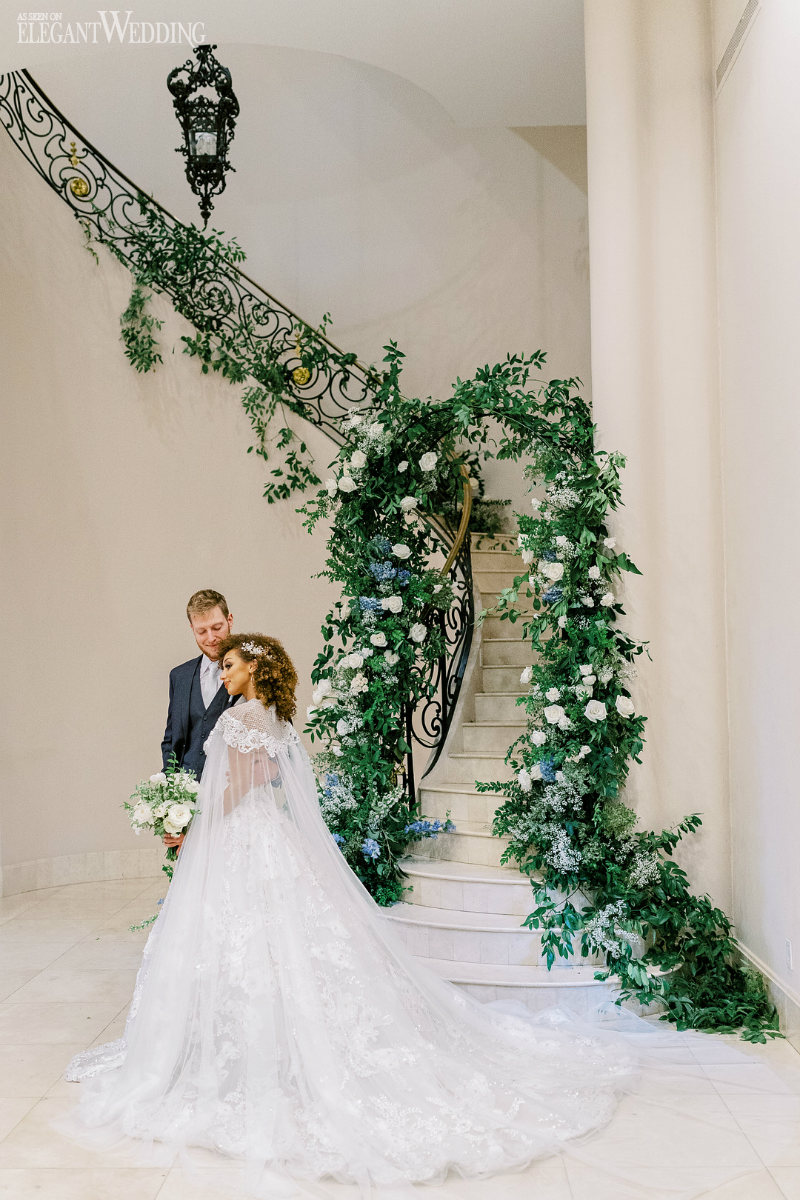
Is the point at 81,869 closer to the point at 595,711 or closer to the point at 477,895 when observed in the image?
the point at 477,895

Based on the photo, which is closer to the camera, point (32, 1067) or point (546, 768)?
point (32, 1067)

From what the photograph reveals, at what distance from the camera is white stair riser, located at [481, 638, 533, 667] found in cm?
727

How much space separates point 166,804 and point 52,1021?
66.4 inches

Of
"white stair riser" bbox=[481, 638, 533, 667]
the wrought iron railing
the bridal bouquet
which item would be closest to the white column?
"white stair riser" bbox=[481, 638, 533, 667]

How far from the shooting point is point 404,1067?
3531 mm

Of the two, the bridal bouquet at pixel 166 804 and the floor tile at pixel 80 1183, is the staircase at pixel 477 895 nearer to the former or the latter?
the bridal bouquet at pixel 166 804

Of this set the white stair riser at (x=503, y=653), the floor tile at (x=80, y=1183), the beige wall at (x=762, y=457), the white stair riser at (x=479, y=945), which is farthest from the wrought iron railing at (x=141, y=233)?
the floor tile at (x=80, y=1183)

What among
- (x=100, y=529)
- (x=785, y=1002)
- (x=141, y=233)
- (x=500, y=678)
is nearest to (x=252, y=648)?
(x=785, y=1002)

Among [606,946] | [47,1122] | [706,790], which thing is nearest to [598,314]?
[706,790]

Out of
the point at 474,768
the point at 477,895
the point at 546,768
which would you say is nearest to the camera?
the point at 546,768

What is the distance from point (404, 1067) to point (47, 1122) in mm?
1301

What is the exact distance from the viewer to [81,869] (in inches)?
313

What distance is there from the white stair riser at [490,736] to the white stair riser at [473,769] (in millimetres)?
286

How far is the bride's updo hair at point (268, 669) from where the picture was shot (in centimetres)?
394
